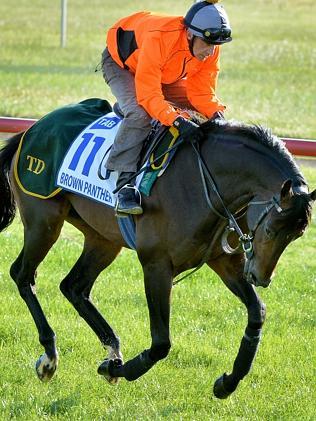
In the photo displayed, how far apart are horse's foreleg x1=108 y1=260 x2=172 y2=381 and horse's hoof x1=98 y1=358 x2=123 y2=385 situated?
0.88 ft

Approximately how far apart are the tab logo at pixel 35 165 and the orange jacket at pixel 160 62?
929 millimetres

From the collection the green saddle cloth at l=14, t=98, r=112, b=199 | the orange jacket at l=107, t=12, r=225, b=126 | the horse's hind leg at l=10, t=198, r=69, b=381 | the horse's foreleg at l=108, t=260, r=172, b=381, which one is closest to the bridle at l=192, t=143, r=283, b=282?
the horse's foreleg at l=108, t=260, r=172, b=381

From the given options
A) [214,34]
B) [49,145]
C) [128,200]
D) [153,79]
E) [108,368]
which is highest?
[214,34]

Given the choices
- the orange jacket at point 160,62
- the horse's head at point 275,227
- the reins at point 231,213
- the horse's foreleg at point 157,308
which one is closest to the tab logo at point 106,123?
the orange jacket at point 160,62

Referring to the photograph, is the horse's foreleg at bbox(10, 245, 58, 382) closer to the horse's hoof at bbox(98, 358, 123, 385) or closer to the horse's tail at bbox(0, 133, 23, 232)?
the horse's hoof at bbox(98, 358, 123, 385)

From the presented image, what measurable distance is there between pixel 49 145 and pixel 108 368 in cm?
161

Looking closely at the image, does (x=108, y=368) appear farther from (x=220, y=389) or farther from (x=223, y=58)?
(x=223, y=58)

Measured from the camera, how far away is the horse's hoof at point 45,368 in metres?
6.38

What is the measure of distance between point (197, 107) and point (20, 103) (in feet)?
35.8

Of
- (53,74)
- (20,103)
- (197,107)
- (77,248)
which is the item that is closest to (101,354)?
(197,107)

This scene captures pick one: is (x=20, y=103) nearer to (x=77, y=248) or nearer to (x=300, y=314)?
(x=77, y=248)

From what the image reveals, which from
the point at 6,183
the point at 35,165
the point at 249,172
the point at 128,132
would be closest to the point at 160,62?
the point at 128,132

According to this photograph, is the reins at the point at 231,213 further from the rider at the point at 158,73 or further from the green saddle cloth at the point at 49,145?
the green saddle cloth at the point at 49,145

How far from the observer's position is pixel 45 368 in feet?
20.9
